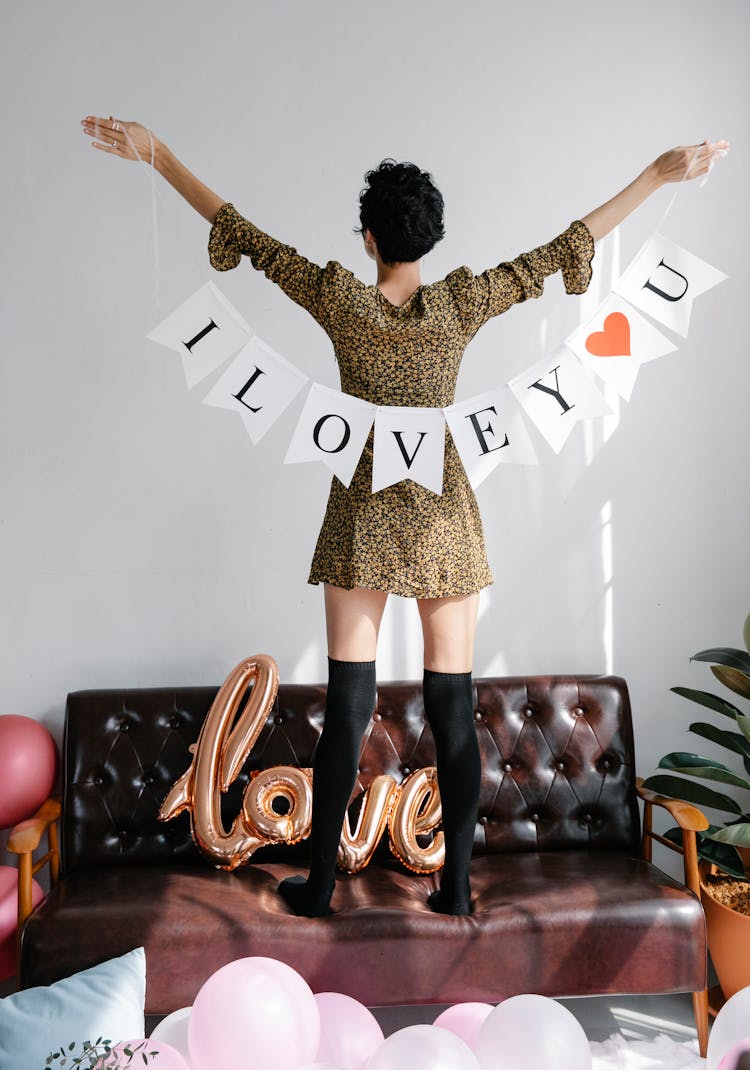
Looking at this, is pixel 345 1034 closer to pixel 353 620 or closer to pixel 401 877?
pixel 401 877

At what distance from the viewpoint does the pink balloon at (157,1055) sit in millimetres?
1326

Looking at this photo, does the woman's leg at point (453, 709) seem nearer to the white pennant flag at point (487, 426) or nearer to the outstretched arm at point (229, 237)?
the white pennant flag at point (487, 426)

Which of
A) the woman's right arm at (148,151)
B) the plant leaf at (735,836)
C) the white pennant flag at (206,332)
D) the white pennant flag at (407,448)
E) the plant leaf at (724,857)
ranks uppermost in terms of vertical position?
the woman's right arm at (148,151)

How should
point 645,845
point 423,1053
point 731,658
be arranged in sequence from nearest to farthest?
point 423,1053, point 731,658, point 645,845

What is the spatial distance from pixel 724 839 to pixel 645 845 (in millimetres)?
412

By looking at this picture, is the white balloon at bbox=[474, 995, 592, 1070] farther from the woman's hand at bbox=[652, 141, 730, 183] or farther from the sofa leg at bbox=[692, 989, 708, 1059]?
the woman's hand at bbox=[652, 141, 730, 183]

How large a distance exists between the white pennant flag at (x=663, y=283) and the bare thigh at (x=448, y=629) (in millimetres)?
769

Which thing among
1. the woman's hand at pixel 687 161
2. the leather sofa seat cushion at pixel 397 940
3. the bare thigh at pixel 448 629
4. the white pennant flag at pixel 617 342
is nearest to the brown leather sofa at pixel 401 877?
the leather sofa seat cushion at pixel 397 940

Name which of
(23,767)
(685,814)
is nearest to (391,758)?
Result: (685,814)

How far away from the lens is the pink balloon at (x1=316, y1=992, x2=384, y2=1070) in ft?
5.19

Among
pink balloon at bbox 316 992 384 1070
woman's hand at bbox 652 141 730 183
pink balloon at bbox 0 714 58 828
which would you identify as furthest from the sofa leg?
woman's hand at bbox 652 141 730 183

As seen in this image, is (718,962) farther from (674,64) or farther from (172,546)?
(674,64)

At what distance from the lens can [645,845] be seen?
→ 241 cm

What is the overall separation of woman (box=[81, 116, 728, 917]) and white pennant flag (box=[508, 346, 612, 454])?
165 millimetres
